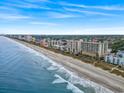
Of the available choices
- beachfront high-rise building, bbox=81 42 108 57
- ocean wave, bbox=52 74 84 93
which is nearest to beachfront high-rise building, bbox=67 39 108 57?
beachfront high-rise building, bbox=81 42 108 57

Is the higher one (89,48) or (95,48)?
(95,48)

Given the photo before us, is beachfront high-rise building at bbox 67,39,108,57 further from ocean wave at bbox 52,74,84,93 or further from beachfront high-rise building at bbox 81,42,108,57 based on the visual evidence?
ocean wave at bbox 52,74,84,93

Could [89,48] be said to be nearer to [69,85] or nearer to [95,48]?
[95,48]

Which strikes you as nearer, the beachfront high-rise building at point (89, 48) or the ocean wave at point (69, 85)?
the ocean wave at point (69, 85)

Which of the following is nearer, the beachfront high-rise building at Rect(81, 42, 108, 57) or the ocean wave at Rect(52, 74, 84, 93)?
the ocean wave at Rect(52, 74, 84, 93)

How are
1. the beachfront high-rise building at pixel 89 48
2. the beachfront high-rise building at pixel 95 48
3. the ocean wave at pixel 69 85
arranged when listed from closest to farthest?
1. the ocean wave at pixel 69 85
2. the beachfront high-rise building at pixel 95 48
3. the beachfront high-rise building at pixel 89 48

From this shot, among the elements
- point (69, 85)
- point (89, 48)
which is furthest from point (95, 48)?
point (69, 85)

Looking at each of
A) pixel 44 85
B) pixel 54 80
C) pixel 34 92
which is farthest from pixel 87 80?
pixel 34 92

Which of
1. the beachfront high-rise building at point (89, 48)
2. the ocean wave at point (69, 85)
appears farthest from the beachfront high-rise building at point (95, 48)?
the ocean wave at point (69, 85)

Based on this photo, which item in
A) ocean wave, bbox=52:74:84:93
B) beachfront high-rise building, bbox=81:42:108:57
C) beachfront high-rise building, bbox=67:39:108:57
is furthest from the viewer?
beachfront high-rise building, bbox=67:39:108:57

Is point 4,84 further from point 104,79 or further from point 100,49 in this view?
point 100,49

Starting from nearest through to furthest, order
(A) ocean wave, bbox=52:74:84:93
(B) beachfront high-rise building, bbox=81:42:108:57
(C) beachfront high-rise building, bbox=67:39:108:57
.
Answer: (A) ocean wave, bbox=52:74:84:93 < (B) beachfront high-rise building, bbox=81:42:108:57 < (C) beachfront high-rise building, bbox=67:39:108:57

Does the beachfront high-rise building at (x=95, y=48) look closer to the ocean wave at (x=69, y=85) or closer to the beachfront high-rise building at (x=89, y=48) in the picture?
the beachfront high-rise building at (x=89, y=48)
